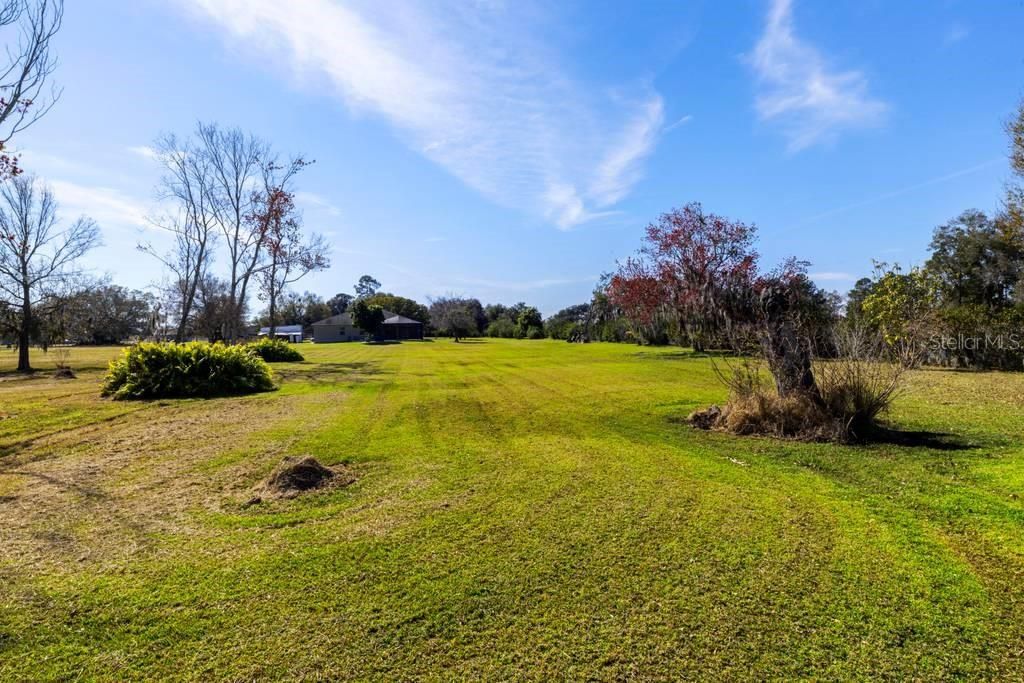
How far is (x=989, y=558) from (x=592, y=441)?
4.25m

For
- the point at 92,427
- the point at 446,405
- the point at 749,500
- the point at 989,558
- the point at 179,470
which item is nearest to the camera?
the point at 989,558

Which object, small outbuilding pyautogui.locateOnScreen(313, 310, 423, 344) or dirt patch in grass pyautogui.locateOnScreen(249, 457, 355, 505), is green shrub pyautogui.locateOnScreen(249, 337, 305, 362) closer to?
dirt patch in grass pyautogui.locateOnScreen(249, 457, 355, 505)

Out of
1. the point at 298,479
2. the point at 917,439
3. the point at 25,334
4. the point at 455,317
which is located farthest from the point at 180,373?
the point at 455,317

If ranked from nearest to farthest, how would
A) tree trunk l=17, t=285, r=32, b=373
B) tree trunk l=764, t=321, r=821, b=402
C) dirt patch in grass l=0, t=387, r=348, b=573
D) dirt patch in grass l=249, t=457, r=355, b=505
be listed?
dirt patch in grass l=0, t=387, r=348, b=573 < dirt patch in grass l=249, t=457, r=355, b=505 < tree trunk l=764, t=321, r=821, b=402 < tree trunk l=17, t=285, r=32, b=373

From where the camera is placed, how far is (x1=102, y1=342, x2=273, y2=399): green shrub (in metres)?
12.4

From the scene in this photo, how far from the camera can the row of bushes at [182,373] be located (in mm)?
12438

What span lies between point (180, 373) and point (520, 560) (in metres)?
12.5

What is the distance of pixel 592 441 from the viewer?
721cm

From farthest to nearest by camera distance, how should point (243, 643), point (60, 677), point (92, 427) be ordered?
point (92, 427), point (243, 643), point (60, 677)

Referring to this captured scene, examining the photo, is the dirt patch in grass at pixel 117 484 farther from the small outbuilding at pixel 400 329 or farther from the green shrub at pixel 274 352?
the small outbuilding at pixel 400 329

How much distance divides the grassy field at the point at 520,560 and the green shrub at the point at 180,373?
529 cm

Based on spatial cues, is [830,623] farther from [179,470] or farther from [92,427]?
[92,427]

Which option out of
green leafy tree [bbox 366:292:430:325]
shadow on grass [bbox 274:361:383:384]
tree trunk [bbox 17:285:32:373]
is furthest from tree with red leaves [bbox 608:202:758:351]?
green leafy tree [bbox 366:292:430:325]

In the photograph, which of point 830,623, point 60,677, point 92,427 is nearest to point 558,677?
point 830,623
